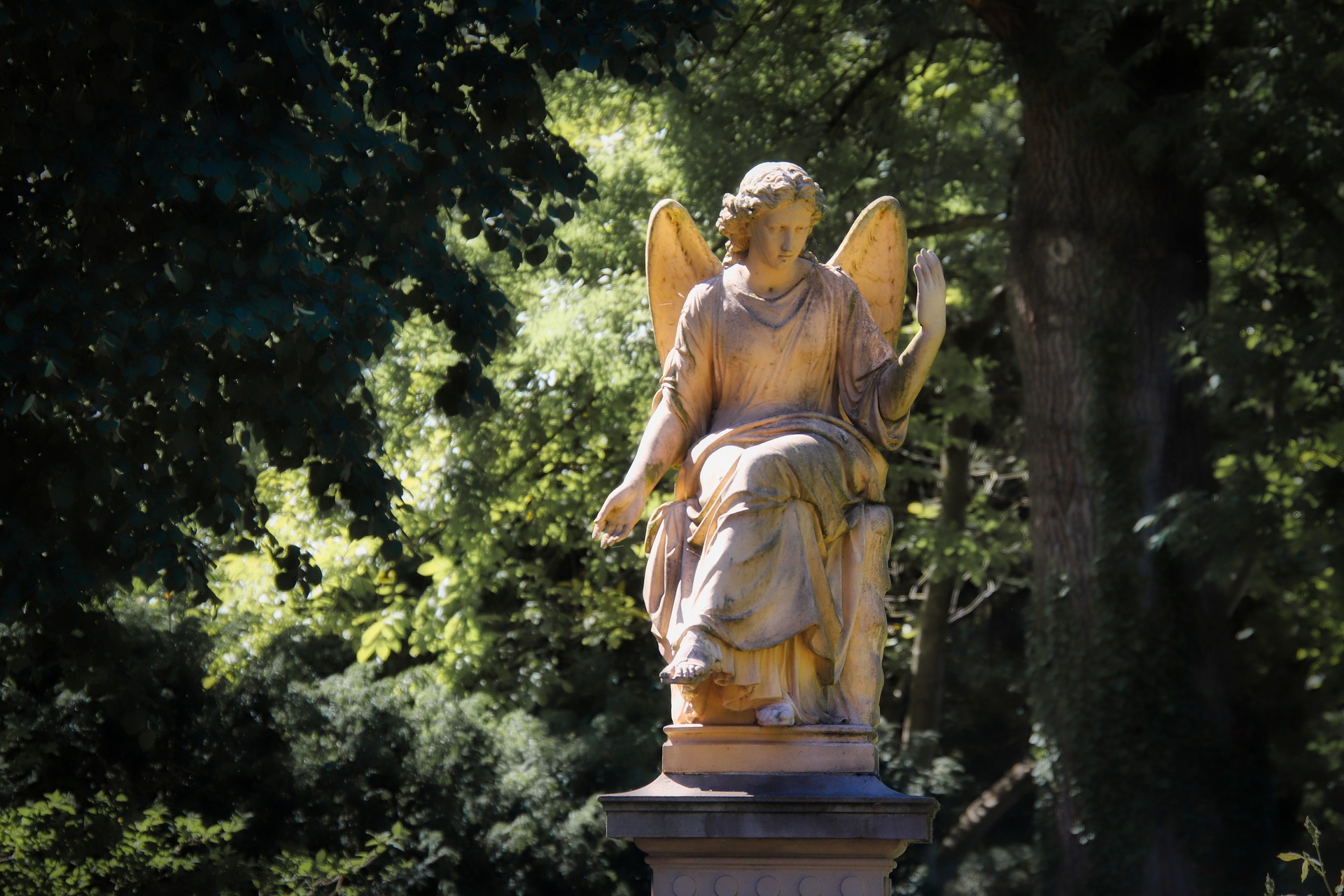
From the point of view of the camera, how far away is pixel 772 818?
5.36m

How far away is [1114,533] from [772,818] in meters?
7.25

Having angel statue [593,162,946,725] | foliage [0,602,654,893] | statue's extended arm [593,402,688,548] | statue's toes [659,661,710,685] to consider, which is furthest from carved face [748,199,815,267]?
foliage [0,602,654,893]

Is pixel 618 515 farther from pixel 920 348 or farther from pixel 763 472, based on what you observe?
pixel 920 348

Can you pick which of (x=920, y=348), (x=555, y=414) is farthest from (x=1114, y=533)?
(x=920, y=348)

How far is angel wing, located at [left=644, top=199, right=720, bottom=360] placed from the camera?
21.1 feet

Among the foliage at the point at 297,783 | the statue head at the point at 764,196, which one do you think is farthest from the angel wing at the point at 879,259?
the foliage at the point at 297,783

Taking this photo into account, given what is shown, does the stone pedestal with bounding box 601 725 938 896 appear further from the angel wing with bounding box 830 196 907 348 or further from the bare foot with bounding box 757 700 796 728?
the angel wing with bounding box 830 196 907 348

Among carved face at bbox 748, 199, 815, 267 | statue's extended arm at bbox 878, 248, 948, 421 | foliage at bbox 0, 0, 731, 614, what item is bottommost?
statue's extended arm at bbox 878, 248, 948, 421

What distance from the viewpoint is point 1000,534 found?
16.2 meters

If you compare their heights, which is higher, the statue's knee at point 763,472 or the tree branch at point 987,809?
the tree branch at point 987,809

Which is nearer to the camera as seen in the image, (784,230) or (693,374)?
(784,230)

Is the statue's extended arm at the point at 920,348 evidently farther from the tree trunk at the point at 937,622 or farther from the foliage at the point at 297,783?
the tree trunk at the point at 937,622

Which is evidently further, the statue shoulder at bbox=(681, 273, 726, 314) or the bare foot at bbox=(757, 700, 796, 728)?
the statue shoulder at bbox=(681, 273, 726, 314)

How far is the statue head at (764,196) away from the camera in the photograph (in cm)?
598
